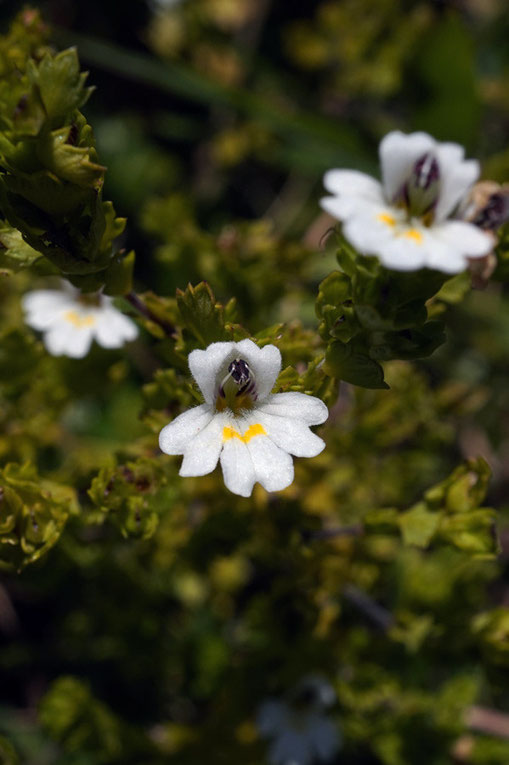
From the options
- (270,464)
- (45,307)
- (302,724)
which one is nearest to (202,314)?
(270,464)

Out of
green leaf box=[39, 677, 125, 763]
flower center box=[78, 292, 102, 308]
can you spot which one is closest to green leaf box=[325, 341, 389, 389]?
flower center box=[78, 292, 102, 308]

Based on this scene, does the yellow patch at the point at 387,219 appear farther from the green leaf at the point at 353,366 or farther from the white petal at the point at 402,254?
the green leaf at the point at 353,366

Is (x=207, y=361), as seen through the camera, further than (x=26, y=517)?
No

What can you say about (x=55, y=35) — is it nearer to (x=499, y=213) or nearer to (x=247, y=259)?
(x=247, y=259)

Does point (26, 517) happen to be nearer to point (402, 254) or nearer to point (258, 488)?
point (258, 488)

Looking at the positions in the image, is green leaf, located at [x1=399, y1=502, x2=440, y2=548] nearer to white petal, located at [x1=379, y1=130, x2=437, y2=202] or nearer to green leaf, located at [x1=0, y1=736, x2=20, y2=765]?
white petal, located at [x1=379, y1=130, x2=437, y2=202]

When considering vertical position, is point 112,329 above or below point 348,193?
below

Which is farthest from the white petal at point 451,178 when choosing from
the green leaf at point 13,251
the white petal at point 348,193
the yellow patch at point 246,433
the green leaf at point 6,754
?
the green leaf at point 6,754
